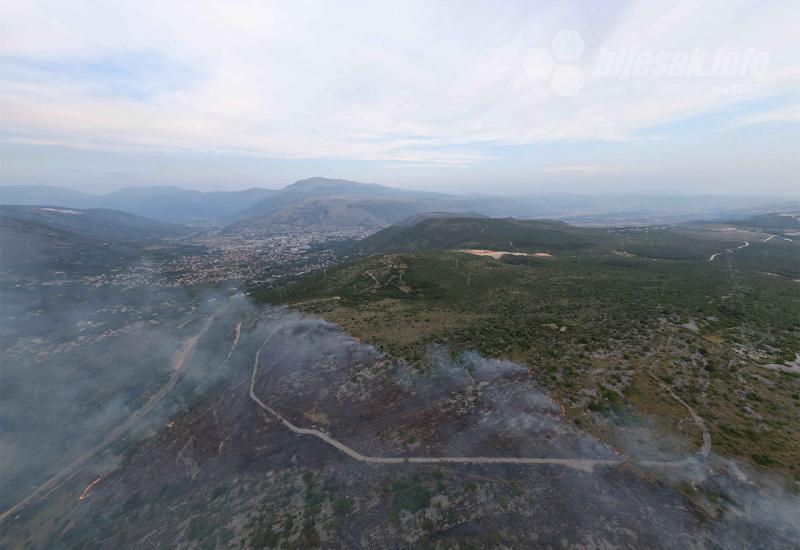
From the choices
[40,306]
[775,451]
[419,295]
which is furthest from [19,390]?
[775,451]

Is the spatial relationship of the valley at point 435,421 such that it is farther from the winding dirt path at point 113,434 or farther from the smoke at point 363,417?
the winding dirt path at point 113,434

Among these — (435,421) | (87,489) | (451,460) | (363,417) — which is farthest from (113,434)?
(451,460)

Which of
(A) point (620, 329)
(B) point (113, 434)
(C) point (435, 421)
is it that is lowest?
(B) point (113, 434)

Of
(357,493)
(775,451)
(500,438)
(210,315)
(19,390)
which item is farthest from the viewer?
(210,315)

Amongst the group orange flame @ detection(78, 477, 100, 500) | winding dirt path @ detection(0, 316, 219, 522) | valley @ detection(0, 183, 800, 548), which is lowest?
winding dirt path @ detection(0, 316, 219, 522)

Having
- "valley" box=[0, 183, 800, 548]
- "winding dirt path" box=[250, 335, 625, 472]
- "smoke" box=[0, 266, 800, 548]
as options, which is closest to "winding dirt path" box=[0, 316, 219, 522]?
"valley" box=[0, 183, 800, 548]

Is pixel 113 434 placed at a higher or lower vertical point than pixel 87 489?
lower

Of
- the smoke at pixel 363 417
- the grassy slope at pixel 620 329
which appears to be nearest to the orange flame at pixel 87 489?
the smoke at pixel 363 417

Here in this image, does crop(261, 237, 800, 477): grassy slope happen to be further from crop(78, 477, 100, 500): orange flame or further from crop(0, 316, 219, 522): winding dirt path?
crop(78, 477, 100, 500): orange flame

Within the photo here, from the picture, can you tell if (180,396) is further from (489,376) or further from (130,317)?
(130,317)

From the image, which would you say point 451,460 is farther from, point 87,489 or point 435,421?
point 87,489

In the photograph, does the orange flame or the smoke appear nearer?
the smoke
